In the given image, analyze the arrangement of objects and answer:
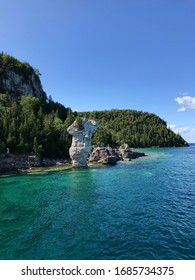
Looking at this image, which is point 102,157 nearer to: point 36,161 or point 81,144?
point 81,144

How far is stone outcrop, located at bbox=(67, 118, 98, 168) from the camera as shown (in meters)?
77.3

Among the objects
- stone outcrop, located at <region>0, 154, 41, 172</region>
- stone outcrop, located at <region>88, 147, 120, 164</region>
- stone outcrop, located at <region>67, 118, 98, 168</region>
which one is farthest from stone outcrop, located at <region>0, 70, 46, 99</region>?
stone outcrop, located at <region>67, 118, 98, 168</region>

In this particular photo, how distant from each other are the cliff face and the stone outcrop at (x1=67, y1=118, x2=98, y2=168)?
204 feet

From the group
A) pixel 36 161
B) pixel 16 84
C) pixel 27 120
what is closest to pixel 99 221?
pixel 36 161

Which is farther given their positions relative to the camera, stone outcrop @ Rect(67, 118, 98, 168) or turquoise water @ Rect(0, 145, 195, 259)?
stone outcrop @ Rect(67, 118, 98, 168)

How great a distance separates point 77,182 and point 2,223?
25679 mm

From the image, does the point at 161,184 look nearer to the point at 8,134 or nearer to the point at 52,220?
the point at 52,220

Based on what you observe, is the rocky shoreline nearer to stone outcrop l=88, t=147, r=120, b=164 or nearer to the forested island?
stone outcrop l=88, t=147, r=120, b=164

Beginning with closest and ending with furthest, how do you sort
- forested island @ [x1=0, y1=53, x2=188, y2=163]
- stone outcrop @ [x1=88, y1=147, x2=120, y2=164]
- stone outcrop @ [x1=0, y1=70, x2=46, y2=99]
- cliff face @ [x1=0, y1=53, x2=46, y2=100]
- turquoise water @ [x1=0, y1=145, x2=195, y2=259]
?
1. turquoise water @ [x1=0, y1=145, x2=195, y2=259]
2. forested island @ [x1=0, y1=53, x2=188, y2=163]
3. stone outcrop @ [x1=88, y1=147, x2=120, y2=164]
4. stone outcrop @ [x1=0, y1=70, x2=46, y2=99]
5. cliff face @ [x1=0, y1=53, x2=46, y2=100]

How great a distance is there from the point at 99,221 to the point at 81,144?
51.8 metres

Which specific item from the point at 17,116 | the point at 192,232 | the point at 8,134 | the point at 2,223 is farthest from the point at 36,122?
the point at 192,232

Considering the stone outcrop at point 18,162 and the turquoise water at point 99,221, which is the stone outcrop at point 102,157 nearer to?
the stone outcrop at point 18,162

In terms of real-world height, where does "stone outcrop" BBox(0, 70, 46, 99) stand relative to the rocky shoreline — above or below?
above

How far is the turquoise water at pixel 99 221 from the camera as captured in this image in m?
20.6
